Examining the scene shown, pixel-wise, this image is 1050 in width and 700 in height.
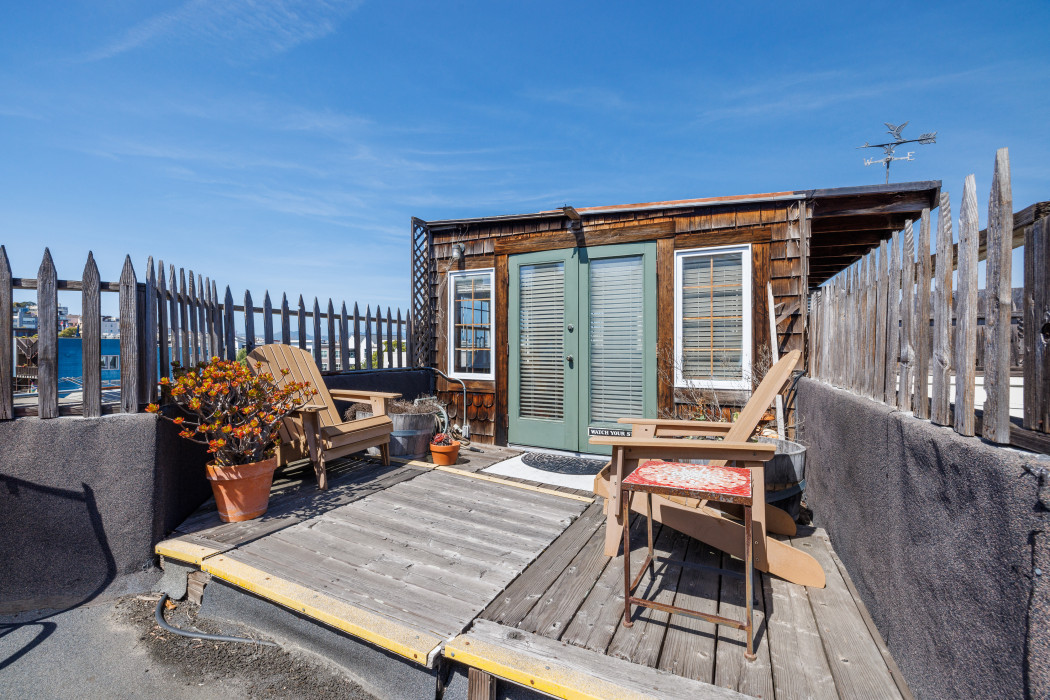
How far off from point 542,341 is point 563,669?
4.01m

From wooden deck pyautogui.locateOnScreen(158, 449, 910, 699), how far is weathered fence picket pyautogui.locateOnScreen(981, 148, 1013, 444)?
3.56ft

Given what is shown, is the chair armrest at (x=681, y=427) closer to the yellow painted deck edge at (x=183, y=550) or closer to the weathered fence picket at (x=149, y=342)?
the yellow painted deck edge at (x=183, y=550)

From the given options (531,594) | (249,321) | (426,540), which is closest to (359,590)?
(426,540)

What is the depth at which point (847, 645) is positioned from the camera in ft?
5.68

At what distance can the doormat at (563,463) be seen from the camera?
14.3 ft

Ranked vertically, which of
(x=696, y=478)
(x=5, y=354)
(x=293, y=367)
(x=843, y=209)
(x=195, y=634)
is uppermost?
(x=843, y=209)

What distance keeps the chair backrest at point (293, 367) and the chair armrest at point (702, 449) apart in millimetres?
2649

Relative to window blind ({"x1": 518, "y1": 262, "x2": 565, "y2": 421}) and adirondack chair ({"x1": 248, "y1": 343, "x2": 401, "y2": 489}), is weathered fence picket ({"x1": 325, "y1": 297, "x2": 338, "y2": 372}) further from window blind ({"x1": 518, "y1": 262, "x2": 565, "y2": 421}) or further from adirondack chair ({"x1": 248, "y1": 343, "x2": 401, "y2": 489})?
window blind ({"x1": 518, "y1": 262, "x2": 565, "y2": 421})

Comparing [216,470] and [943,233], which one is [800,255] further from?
[216,470]

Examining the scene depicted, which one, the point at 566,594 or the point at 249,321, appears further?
the point at 249,321

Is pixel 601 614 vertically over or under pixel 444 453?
under

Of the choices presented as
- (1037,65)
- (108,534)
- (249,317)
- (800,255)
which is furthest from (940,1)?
(108,534)

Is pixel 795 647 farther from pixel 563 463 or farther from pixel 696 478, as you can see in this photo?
pixel 563 463

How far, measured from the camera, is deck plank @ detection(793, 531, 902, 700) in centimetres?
152
